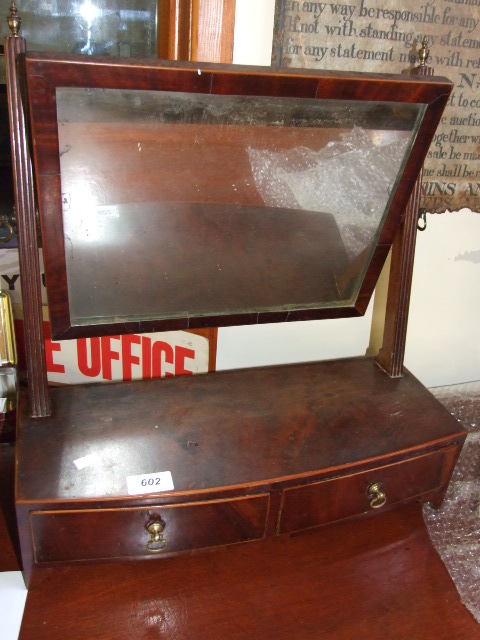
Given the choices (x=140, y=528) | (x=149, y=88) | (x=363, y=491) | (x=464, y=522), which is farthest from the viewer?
(x=464, y=522)

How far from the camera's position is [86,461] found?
92cm

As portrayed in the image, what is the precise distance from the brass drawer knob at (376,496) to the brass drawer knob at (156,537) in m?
0.35

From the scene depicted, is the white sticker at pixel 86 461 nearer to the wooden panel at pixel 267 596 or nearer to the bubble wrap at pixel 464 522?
the wooden panel at pixel 267 596

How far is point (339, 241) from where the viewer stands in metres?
1.06

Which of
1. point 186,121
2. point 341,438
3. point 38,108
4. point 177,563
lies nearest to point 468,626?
point 341,438

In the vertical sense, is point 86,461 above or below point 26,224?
below

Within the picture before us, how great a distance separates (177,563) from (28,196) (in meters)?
0.63

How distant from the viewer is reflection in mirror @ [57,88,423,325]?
2.77 ft

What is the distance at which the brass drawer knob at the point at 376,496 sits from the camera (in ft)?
3.28

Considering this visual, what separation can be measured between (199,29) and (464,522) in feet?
3.32

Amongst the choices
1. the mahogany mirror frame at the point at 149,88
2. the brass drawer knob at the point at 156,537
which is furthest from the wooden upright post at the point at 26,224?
the brass drawer knob at the point at 156,537

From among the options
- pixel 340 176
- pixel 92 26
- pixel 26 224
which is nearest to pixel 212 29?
pixel 92 26

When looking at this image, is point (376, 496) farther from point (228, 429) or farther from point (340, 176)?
point (340, 176)

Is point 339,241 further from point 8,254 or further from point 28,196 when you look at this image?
point 8,254
